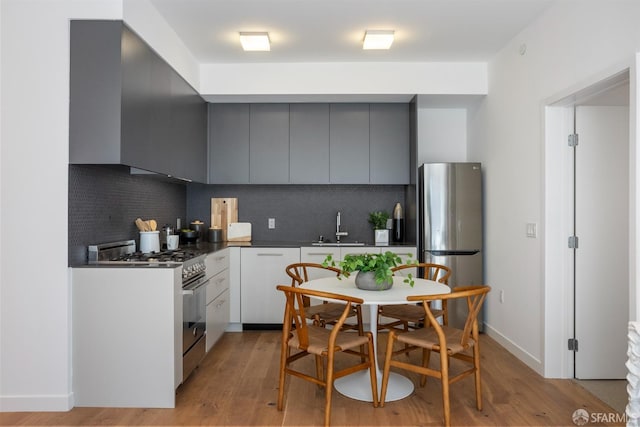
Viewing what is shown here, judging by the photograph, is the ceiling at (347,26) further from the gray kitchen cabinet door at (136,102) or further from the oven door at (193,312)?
the oven door at (193,312)

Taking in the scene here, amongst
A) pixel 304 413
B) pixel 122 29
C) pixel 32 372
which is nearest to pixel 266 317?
pixel 304 413

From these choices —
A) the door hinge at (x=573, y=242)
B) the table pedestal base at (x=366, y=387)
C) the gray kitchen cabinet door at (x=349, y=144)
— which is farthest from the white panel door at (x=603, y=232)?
the gray kitchen cabinet door at (x=349, y=144)

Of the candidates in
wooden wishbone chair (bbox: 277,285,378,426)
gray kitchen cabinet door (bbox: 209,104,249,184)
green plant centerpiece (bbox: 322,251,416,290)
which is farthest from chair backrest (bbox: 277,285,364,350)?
gray kitchen cabinet door (bbox: 209,104,249,184)

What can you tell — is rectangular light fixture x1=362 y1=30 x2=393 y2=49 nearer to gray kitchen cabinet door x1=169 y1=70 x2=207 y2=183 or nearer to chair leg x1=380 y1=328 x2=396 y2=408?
gray kitchen cabinet door x1=169 y1=70 x2=207 y2=183

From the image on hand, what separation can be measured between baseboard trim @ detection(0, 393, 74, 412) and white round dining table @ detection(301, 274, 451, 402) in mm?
1584

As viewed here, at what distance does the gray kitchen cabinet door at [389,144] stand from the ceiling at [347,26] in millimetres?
597

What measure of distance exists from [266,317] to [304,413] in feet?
6.06

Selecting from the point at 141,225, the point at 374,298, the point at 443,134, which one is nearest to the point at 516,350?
the point at 374,298

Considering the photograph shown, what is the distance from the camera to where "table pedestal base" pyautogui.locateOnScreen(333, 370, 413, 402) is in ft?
9.25

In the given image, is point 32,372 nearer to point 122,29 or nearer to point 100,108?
point 100,108

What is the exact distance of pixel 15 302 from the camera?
2.67 m

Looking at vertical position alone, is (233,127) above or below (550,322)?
above

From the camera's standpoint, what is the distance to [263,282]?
4.41 metres

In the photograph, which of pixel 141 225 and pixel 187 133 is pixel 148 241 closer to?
pixel 141 225
